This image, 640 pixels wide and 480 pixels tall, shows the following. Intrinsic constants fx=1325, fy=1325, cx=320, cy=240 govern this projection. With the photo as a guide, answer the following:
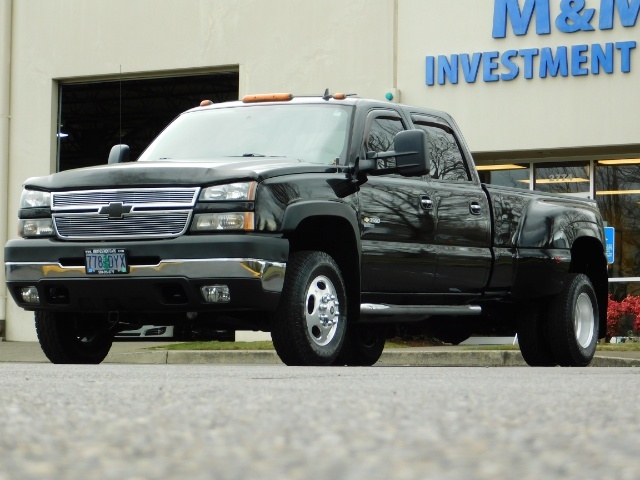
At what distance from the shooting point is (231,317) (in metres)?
8.71

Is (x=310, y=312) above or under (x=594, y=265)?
under

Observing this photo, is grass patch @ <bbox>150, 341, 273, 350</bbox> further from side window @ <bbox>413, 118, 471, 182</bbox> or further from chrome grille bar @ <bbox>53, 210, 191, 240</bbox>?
chrome grille bar @ <bbox>53, 210, 191, 240</bbox>

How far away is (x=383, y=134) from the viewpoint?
9953 millimetres

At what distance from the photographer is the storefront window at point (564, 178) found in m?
20.0

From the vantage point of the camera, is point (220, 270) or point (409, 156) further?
point (409, 156)

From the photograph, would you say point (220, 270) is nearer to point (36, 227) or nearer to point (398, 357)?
point (36, 227)

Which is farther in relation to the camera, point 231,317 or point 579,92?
point 579,92

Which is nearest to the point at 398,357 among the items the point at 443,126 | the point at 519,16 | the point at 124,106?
the point at 443,126

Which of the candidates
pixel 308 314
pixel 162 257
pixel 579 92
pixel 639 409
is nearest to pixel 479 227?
pixel 308 314

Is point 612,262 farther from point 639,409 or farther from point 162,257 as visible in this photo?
point 639,409

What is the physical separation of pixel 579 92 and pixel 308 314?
11.4 metres

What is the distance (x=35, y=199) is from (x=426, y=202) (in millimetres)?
2824

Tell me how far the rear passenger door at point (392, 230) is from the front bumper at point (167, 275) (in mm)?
1012

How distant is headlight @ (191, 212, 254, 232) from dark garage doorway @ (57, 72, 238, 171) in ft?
44.3
